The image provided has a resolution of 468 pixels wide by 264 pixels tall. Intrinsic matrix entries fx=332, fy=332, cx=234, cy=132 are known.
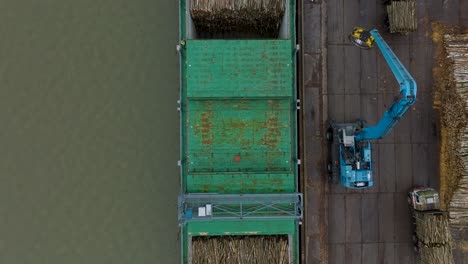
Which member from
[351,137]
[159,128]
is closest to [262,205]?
[351,137]

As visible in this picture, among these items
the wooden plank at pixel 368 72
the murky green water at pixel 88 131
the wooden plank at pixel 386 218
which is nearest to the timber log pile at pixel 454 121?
the wooden plank at pixel 386 218

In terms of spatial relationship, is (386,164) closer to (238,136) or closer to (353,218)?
(353,218)

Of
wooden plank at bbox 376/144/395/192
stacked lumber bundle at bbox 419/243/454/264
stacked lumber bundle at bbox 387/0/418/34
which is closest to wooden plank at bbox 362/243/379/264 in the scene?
stacked lumber bundle at bbox 419/243/454/264

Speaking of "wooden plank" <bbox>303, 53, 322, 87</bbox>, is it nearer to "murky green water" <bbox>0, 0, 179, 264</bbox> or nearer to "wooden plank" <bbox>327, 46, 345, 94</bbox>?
"wooden plank" <bbox>327, 46, 345, 94</bbox>

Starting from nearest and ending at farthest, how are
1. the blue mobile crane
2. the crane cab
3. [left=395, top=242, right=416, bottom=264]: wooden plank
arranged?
the blue mobile crane
the crane cab
[left=395, top=242, right=416, bottom=264]: wooden plank

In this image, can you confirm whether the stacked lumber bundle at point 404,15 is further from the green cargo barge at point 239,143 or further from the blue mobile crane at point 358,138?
the green cargo barge at point 239,143

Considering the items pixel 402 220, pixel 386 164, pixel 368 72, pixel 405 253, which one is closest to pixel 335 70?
pixel 368 72
